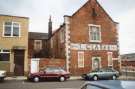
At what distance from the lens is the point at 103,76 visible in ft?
90.9

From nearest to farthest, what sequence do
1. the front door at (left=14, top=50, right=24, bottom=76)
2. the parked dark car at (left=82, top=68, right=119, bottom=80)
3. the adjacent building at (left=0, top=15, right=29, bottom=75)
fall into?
the parked dark car at (left=82, top=68, right=119, bottom=80), the adjacent building at (left=0, top=15, right=29, bottom=75), the front door at (left=14, top=50, right=24, bottom=76)

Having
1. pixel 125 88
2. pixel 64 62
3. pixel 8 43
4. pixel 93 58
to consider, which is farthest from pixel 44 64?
pixel 125 88

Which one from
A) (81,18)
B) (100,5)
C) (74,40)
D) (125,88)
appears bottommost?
(125,88)

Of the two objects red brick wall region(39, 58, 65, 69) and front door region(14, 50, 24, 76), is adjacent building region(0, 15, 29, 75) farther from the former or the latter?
red brick wall region(39, 58, 65, 69)

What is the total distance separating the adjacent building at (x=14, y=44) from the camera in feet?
93.8

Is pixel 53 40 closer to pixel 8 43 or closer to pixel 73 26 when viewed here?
pixel 73 26

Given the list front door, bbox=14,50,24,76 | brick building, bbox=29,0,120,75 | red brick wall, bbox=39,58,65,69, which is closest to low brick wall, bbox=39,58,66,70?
red brick wall, bbox=39,58,65,69

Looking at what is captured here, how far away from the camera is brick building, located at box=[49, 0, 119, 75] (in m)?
31.5

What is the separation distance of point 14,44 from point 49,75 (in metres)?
6.63

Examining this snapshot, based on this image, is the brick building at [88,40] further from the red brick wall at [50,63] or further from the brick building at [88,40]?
the red brick wall at [50,63]

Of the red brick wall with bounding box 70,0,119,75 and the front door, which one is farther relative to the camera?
the red brick wall with bounding box 70,0,119,75

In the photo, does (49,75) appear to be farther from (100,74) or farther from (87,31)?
(87,31)

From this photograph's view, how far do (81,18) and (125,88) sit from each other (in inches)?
1157

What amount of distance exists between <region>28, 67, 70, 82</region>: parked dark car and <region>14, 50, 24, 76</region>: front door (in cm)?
436
